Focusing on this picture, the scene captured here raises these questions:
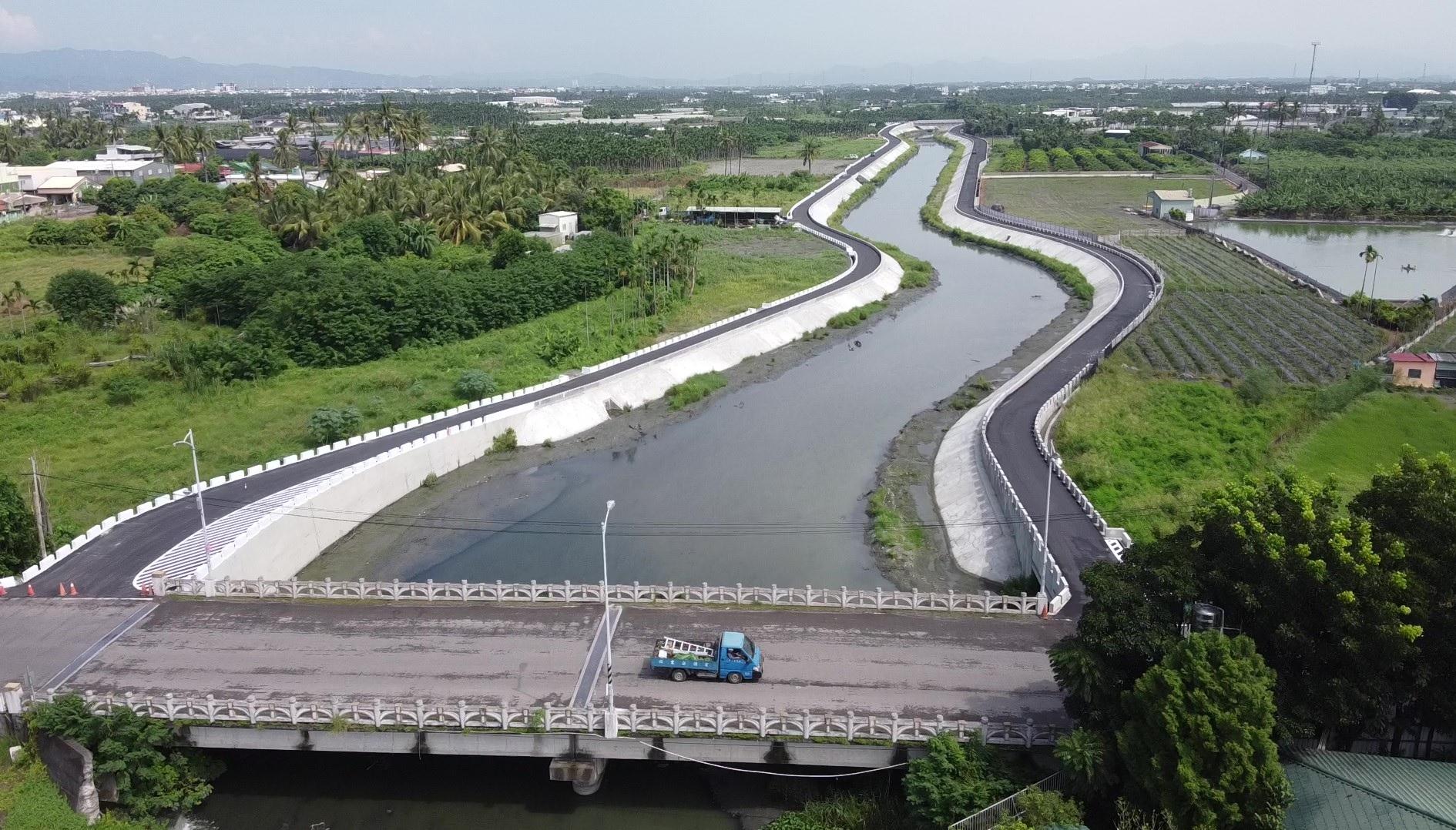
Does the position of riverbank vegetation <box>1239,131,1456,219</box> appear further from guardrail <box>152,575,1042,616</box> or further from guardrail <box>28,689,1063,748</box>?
guardrail <box>28,689,1063,748</box>

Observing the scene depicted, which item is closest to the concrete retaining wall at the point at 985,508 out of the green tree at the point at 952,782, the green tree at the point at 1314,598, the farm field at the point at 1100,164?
the green tree at the point at 1314,598

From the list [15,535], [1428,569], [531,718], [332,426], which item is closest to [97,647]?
[15,535]

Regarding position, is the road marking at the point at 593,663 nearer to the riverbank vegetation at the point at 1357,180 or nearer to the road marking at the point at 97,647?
the road marking at the point at 97,647

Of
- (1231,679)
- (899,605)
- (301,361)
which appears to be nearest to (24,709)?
(899,605)

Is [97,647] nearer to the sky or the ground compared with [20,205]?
nearer to the ground

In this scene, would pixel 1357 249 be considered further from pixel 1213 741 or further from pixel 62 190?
pixel 62 190

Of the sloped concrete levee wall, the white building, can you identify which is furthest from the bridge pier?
the white building

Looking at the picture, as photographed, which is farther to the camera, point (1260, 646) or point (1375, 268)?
point (1375, 268)
